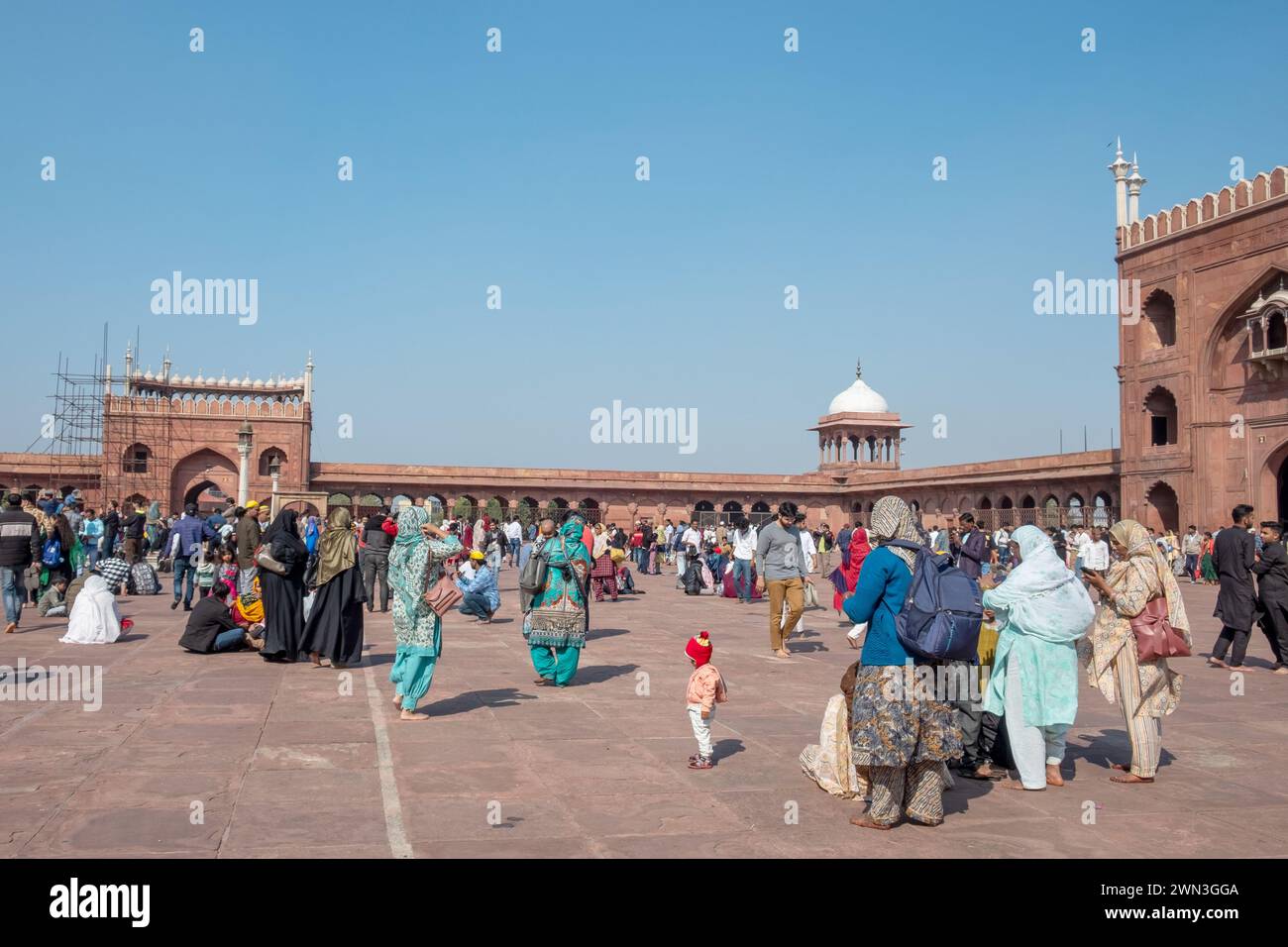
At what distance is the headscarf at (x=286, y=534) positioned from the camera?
8.39 meters

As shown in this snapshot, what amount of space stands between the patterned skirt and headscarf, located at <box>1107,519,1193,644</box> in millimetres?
1679

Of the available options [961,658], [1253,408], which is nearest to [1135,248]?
[1253,408]

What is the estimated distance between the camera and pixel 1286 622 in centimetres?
893

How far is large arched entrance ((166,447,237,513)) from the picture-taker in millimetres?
38625

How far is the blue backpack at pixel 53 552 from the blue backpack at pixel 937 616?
10.8 meters

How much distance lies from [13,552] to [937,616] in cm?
914

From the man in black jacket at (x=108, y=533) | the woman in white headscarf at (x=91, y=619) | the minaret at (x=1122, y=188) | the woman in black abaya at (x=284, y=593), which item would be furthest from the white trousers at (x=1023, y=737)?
the minaret at (x=1122, y=188)

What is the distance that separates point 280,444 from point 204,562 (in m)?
29.2

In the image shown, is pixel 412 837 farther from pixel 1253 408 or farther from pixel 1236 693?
pixel 1253 408

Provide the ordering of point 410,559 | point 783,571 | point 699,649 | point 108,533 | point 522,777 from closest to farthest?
point 522,777 → point 699,649 → point 410,559 → point 783,571 → point 108,533

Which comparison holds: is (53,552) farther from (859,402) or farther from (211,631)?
(859,402)

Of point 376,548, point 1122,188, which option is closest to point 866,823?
point 376,548

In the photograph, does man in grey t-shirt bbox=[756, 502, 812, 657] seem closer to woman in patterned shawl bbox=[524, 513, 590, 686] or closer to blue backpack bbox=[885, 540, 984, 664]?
woman in patterned shawl bbox=[524, 513, 590, 686]

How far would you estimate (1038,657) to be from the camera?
4867 mm
